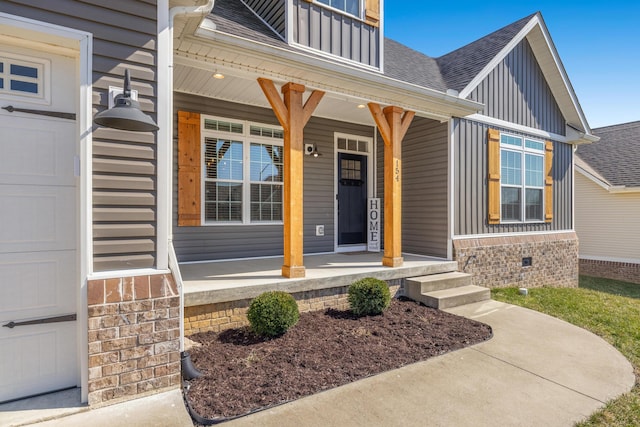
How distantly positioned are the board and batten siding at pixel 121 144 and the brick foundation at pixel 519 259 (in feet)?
16.7

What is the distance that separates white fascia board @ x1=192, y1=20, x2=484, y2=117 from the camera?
11.6ft

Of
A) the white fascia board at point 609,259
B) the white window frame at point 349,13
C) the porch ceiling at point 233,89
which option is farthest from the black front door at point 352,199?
the white fascia board at point 609,259

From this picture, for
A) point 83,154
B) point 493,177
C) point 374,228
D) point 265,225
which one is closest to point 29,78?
point 83,154

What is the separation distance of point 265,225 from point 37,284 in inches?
141

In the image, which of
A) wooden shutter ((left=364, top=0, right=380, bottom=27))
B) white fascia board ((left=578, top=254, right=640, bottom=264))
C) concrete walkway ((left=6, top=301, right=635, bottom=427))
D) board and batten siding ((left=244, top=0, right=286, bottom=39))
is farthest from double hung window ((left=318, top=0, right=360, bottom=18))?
white fascia board ((left=578, top=254, right=640, bottom=264))

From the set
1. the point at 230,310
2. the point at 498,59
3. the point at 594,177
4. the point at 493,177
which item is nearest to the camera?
the point at 230,310

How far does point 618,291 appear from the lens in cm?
808

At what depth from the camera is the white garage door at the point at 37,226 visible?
2393 mm

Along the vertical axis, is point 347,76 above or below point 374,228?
above

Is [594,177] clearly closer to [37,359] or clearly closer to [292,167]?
[292,167]

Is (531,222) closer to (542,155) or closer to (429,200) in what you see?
(542,155)

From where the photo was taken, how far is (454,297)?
482 centimetres

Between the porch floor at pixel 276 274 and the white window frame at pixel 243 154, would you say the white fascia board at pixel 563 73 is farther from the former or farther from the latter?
the white window frame at pixel 243 154

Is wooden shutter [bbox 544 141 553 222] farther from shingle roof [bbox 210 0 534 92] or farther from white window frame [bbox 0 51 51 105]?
white window frame [bbox 0 51 51 105]
